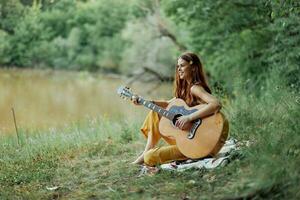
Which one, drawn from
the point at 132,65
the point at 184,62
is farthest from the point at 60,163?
the point at 132,65

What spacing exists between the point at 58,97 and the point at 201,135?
46.5ft

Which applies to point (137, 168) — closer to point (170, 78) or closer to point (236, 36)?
point (236, 36)

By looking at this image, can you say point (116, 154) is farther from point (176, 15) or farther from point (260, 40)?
point (176, 15)

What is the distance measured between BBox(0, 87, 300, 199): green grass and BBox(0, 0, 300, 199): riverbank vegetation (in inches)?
0.4

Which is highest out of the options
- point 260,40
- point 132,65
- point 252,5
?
point 252,5

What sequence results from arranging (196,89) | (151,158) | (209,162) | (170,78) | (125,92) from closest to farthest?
(209,162) < (196,89) < (151,158) < (125,92) < (170,78)

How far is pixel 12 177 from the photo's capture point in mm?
5273

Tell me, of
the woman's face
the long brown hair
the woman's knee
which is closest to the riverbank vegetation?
the woman's knee

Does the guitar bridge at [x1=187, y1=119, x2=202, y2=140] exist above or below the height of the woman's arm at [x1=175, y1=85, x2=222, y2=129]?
below

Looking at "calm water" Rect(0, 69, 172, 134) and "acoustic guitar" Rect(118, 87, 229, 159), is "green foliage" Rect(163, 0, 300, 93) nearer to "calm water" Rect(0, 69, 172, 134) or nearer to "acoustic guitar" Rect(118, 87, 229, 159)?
"calm water" Rect(0, 69, 172, 134)

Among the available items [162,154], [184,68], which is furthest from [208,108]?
[162,154]

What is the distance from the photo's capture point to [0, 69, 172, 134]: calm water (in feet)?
43.8

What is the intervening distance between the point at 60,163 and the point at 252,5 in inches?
305

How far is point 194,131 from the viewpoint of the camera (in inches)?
200
